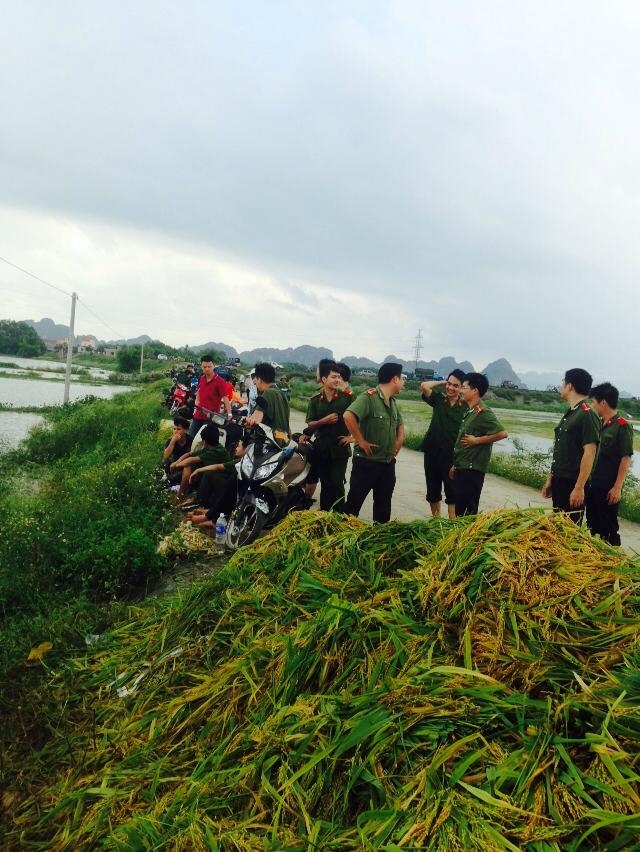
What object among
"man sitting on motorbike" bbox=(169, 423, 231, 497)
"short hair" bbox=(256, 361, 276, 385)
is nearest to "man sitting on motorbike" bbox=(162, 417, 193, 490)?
"man sitting on motorbike" bbox=(169, 423, 231, 497)

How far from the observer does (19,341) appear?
79.9 m

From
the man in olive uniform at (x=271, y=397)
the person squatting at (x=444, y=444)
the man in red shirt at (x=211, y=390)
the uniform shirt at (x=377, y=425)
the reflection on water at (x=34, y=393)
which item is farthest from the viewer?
the reflection on water at (x=34, y=393)

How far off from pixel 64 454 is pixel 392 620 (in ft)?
38.3

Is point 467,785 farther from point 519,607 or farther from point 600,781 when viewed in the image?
point 519,607

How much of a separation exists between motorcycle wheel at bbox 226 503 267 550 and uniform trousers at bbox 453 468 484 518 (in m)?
1.59

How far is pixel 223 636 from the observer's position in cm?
260

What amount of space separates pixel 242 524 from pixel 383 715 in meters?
3.02

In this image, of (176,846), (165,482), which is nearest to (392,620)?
(176,846)

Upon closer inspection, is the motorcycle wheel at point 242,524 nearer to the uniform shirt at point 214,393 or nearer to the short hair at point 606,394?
the short hair at point 606,394

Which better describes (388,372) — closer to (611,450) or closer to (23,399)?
(611,450)

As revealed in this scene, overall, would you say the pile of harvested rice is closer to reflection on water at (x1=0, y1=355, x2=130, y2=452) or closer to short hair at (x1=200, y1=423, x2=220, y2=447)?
short hair at (x1=200, y1=423, x2=220, y2=447)

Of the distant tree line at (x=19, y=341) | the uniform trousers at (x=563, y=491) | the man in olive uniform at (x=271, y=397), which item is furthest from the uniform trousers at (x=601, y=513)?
the distant tree line at (x=19, y=341)

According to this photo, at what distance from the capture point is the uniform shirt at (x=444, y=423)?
5.47m

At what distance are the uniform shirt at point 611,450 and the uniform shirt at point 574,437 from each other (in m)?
0.57
